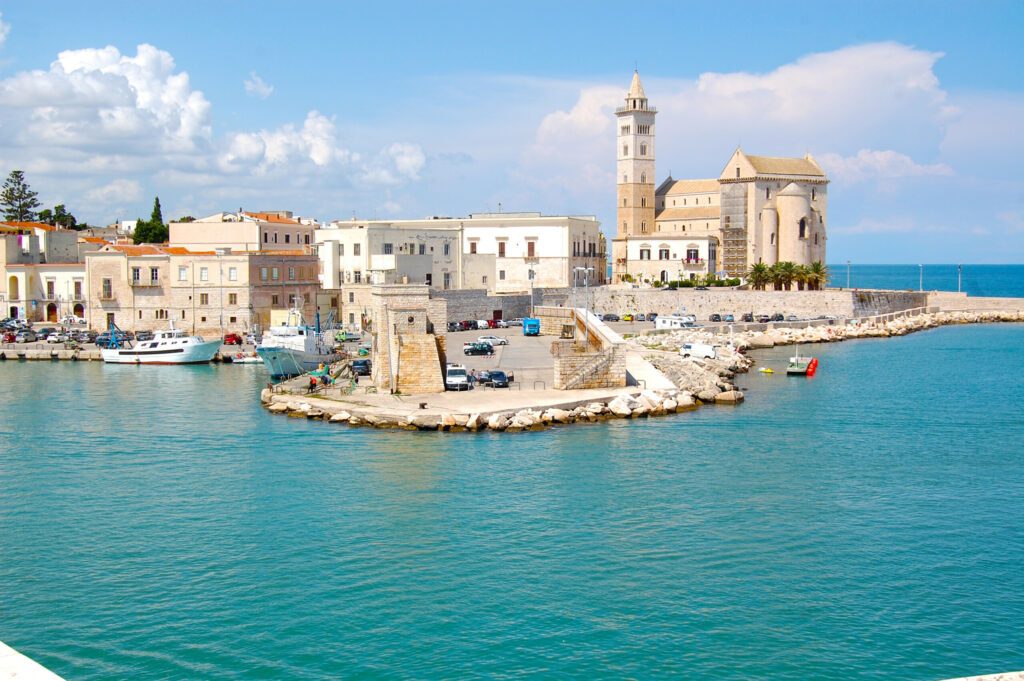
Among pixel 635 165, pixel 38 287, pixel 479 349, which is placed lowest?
pixel 479 349

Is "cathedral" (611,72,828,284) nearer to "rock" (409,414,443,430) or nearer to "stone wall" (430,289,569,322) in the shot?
"stone wall" (430,289,569,322)

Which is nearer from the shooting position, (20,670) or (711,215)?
(20,670)

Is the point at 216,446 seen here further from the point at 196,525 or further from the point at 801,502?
the point at 801,502

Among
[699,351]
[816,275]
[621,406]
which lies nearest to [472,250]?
[816,275]

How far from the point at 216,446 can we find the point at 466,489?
26.9ft

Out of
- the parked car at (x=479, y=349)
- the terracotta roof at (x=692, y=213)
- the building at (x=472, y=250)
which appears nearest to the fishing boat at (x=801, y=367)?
the parked car at (x=479, y=349)

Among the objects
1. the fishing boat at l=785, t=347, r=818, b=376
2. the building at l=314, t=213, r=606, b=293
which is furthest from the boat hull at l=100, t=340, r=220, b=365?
the fishing boat at l=785, t=347, r=818, b=376

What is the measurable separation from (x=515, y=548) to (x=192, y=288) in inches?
1453

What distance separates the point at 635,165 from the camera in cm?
7712

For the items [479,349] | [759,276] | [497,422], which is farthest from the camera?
[759,276]

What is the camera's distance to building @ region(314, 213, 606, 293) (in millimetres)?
56656

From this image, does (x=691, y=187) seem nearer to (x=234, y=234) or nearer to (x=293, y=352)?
(x=234, y=234)

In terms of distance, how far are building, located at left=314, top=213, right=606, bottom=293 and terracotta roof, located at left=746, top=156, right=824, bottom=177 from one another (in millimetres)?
12404

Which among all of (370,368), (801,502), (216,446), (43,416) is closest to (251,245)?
(370,368)
